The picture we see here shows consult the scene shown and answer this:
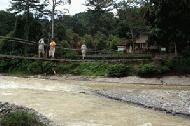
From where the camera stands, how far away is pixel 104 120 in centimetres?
1894

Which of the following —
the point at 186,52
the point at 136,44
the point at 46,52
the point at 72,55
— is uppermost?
the point at 136,44

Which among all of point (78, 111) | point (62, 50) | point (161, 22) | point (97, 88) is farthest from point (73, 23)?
point (78, 111)

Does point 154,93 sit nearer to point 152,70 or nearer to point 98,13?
point 152,70

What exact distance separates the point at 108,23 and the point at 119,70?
42800mm

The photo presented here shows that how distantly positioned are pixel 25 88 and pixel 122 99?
7.45 m

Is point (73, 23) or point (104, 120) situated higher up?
point (73, 23)

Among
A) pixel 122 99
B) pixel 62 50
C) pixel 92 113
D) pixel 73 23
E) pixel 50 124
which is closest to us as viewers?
pixel 50 124

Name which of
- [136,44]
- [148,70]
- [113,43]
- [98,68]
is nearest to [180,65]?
[148,70]

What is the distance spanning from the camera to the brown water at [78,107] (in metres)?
18.8

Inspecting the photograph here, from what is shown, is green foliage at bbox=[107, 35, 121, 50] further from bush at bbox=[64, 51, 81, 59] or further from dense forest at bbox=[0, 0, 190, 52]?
bush at bbox=[64, 51, 81, 59]

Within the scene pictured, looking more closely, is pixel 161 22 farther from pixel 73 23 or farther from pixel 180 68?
pixel 73 23

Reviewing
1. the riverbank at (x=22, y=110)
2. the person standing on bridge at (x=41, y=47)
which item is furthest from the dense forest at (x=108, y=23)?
the riverbank at (x=22, y=110)

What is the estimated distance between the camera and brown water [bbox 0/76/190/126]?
1877cm

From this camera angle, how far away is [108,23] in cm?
7738
